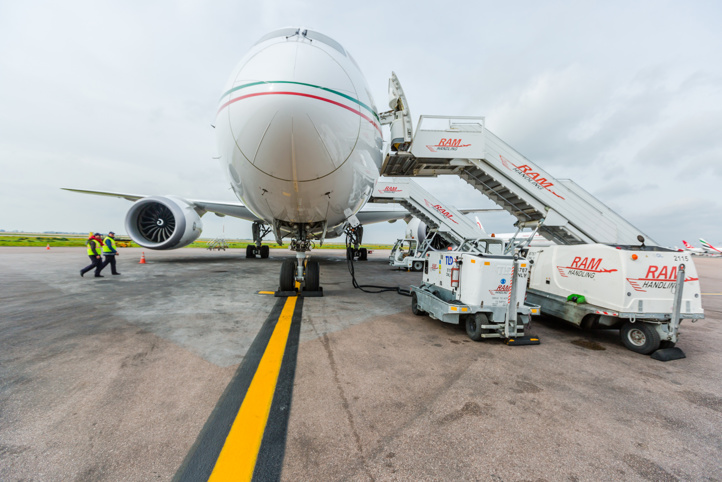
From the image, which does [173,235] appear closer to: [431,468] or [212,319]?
[212,319]

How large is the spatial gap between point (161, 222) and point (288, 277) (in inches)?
309

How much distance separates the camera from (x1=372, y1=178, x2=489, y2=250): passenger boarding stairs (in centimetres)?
1189

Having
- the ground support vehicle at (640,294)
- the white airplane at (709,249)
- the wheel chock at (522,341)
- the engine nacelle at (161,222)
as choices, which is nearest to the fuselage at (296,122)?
the wheel chock at (522,341)

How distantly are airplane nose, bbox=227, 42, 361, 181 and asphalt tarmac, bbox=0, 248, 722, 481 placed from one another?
2186 mm

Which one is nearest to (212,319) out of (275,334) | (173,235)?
(275,334)

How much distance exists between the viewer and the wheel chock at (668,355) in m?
3.59

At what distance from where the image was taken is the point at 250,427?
76.5 inches

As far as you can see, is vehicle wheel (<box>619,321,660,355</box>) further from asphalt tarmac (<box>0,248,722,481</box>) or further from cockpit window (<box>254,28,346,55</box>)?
cockpit window (<box>254,28,346,55</box>)

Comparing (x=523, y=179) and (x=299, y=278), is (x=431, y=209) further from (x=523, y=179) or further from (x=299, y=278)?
(x=299, y=278)

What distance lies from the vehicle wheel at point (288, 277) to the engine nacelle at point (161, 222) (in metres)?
6.68

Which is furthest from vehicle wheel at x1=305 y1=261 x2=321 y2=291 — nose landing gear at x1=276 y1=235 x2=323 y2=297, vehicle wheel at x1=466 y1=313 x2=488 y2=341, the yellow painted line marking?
vehicle wheel at x1=466 y1=313 x2=488 y2=341

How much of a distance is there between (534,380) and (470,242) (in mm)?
3500

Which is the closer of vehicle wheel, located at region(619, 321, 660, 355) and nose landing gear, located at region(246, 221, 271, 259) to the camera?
vehicle wheel, located at region(619, 321, 660, 355)

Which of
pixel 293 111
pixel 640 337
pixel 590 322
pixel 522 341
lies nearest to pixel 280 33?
pixel 293 111
